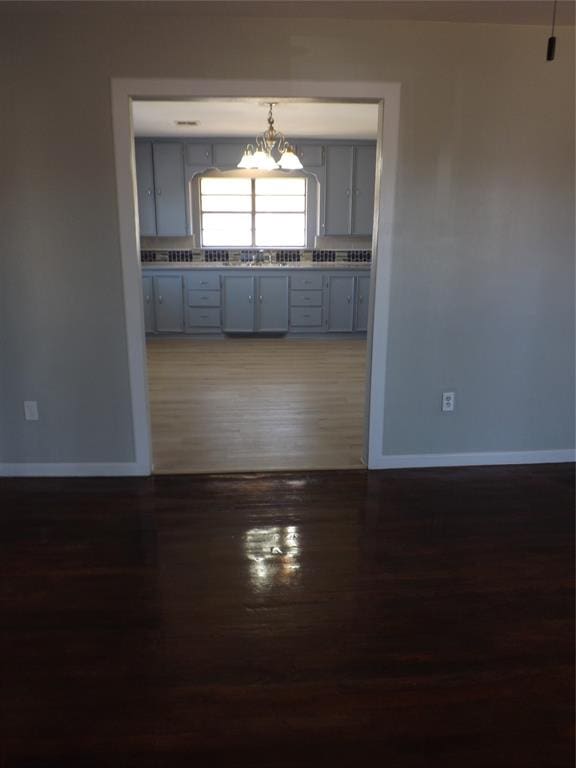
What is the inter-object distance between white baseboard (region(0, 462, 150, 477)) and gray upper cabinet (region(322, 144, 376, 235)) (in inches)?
187

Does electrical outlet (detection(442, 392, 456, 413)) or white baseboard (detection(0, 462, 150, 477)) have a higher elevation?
electrical outlet (detection(442, 392, 456, 413))

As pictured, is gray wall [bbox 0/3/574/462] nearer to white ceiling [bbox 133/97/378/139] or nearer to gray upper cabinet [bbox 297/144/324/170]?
white ceiling [bbox 133/97/378/139]

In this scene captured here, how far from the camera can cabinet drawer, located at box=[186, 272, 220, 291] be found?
676 cm

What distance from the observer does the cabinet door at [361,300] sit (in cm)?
691

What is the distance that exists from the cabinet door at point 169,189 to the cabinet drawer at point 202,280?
26.1 inches

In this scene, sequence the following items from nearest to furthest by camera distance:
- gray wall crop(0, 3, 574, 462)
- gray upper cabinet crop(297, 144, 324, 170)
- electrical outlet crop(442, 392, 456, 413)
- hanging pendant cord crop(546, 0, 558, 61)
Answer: hanging pendant cord crop(546, 0, 558, 61) < gray wall crop(0, 3, 574, 462) < electrical outlet crop(442, 392, 456, 413) < gray upper cabinet crop(297, 144, 324, 170)

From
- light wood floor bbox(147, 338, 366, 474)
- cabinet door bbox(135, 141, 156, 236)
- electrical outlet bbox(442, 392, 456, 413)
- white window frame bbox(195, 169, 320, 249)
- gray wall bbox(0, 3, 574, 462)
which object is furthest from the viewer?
white window frame bbox(195, 169, 320, 249)

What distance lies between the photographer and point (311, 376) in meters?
5.32

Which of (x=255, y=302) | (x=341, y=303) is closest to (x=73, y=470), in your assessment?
(x=255, y=302)

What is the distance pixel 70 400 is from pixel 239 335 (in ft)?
13.1

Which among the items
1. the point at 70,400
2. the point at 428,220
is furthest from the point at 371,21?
the point at 70,400

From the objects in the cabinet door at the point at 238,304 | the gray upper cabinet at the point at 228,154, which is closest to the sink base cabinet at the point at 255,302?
the cabinet door at the point at 238,304

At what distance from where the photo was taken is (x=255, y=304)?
6875 millimetres

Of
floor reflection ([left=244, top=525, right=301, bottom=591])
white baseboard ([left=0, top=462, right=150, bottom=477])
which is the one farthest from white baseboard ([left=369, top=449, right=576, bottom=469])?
white baseboard ([left=0, top=462, right=150, bottom=477])
